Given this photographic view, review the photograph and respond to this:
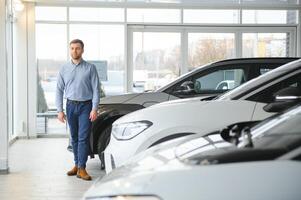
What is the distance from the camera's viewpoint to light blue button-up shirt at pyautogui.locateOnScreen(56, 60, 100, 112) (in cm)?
718

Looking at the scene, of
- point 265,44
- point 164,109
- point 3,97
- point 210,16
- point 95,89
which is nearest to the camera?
point 164,109

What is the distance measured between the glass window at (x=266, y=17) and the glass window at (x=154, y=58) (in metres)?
1.81

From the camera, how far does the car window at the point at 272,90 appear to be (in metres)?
4.96

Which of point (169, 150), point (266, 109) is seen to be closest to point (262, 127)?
point (169, 150)

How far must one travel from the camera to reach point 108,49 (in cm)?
1259

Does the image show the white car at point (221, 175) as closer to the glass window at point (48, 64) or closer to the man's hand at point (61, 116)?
the man's hand at point (61, 116)

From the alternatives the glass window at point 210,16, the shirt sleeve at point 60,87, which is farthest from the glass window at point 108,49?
the shirt sleeve at point 60,87

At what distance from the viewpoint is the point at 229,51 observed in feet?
43.0

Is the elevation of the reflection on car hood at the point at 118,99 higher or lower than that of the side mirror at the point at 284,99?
lower

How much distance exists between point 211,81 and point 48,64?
5.32m

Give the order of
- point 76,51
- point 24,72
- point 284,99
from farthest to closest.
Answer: point 24,72 < point 76,51 < point 284,99

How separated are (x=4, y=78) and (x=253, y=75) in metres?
3.86

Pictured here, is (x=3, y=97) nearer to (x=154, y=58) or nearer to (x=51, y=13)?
(x=51, y=13)

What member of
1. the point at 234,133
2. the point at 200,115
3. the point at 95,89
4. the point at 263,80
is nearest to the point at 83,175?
the point at 95,89
